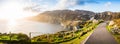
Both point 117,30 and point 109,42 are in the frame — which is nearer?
point 109,42

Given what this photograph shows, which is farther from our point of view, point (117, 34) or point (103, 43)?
point (117, 34)

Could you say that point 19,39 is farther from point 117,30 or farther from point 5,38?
point 117,30

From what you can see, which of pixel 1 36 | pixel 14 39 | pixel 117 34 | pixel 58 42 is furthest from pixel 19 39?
pixel 117 34

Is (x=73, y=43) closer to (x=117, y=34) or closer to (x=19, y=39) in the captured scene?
(x=19, y=39)

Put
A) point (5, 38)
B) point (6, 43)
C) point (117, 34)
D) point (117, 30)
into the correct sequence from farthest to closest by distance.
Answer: point (117, 30), point (117, 34), point (5, 38), point (6, 43)

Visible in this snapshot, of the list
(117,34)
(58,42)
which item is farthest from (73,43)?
(117,34)

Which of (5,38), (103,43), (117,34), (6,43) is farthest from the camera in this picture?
(117,34)

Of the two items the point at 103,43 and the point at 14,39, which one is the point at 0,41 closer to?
the point at 14,39

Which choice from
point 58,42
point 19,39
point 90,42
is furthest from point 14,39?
point 90,42

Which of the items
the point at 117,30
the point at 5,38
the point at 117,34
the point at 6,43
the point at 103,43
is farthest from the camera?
the point at 117,30
